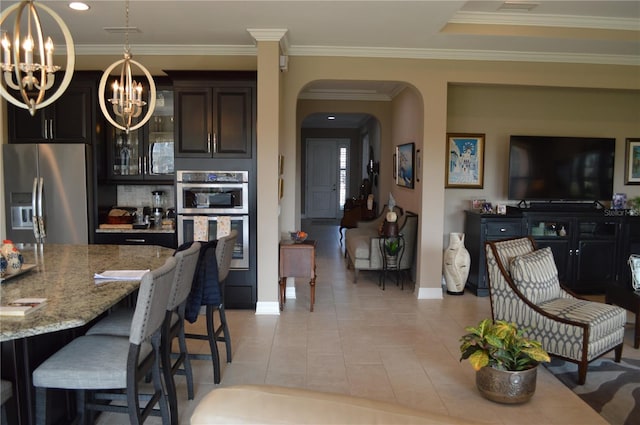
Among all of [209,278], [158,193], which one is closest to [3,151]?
[158,193]

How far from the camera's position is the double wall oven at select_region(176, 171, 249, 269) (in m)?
4.91

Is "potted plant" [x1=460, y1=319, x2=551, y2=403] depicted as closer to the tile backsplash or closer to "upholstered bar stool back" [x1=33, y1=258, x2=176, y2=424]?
"upholstered bar stool back" [x1=33, y1=258, x2=176, y2=424]

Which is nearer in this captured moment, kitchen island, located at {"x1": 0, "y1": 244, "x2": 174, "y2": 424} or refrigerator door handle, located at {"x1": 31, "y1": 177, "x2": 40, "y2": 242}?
kitchen island, located at {"x1": 0, "y1": 244, "x2": 174, "y2": 424}

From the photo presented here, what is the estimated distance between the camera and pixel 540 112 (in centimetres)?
617

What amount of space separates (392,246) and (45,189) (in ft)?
12.9

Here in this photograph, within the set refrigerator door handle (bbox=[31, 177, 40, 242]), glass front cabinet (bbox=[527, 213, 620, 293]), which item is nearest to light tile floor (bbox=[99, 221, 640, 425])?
glass front cabinet (bbox=[527, 213, 620, 293])

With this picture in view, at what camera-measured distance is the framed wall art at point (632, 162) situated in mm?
6301

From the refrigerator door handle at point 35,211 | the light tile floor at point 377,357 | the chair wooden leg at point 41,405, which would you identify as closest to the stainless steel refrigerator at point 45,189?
the refrigerator door handle at point 35,211

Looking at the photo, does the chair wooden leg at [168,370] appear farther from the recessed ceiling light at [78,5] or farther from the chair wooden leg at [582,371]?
the recessed ceiling light at [78,5]

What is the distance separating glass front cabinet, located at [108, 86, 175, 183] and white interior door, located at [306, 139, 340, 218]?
8.73m

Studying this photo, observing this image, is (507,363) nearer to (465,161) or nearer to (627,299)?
(627,299)

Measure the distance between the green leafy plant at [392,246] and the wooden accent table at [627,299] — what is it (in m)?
2.37

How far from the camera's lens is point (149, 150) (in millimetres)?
5297

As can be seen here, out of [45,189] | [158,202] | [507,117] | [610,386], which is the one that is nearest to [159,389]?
[610,386]
